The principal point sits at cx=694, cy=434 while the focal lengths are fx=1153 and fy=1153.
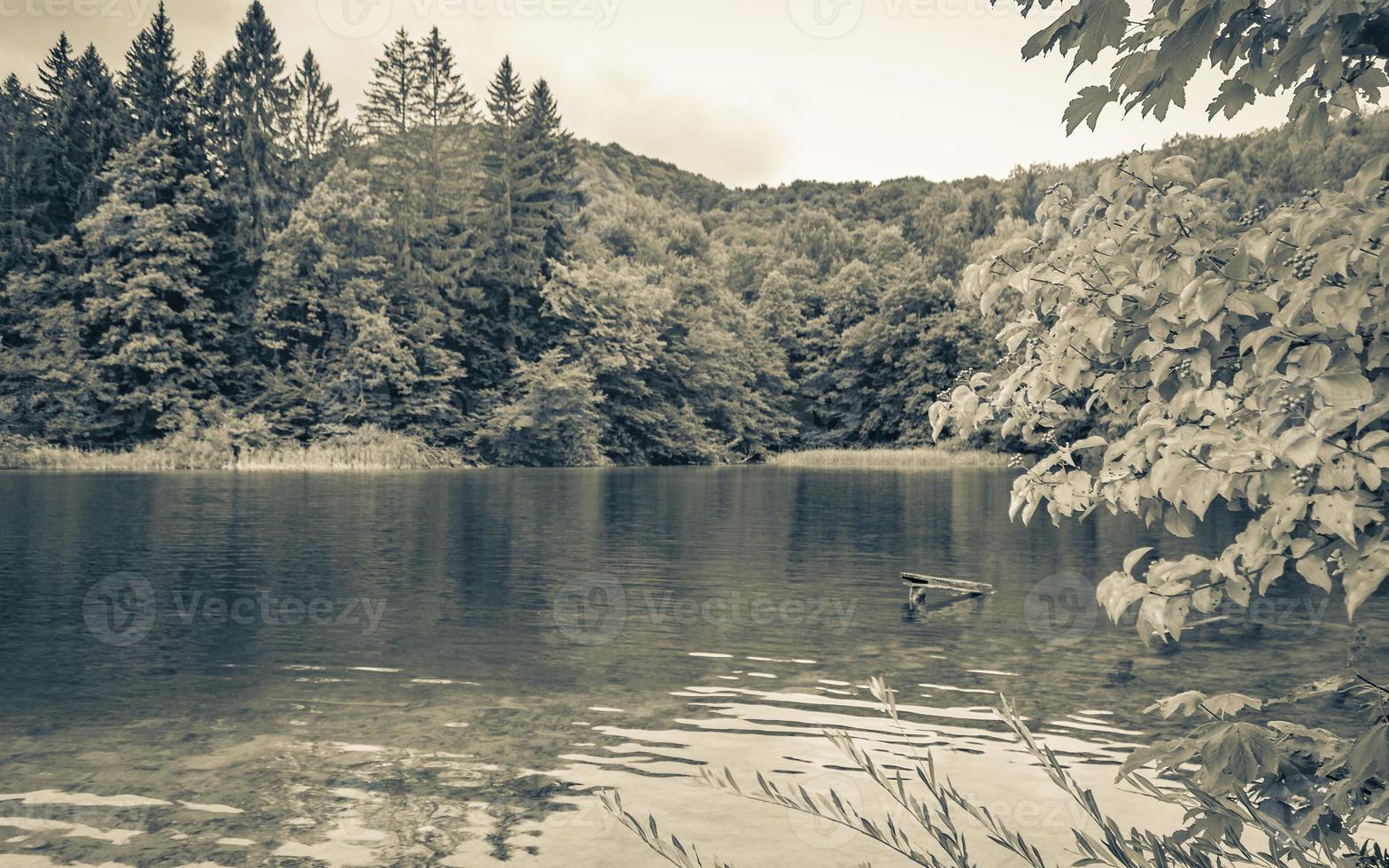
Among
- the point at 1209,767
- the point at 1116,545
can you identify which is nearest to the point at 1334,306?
the point at 1209,767

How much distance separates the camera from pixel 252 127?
72438mm

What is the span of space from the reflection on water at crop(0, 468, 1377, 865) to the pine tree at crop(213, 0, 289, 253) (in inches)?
1938

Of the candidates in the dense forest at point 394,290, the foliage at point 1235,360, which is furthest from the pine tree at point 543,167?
the foliage at point 1235,360

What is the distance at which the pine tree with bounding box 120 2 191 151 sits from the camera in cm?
6638

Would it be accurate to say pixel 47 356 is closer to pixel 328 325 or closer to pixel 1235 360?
pixel 328 325

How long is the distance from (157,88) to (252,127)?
668 cm

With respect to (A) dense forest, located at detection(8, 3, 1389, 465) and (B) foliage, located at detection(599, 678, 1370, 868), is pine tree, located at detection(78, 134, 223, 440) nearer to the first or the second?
(A) dense forest, located at detection(8, 3, 1389, 465)

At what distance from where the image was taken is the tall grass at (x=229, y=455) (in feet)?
187

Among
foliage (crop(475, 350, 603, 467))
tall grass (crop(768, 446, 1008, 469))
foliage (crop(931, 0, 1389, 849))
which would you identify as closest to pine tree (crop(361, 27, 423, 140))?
foliage (crop(475, 350, 603, 467))

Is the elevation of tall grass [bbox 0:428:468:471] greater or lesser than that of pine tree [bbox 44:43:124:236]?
lesser

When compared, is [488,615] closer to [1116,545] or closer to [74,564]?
[74,564]

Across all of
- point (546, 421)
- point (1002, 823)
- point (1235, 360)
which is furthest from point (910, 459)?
point (1002, 823)

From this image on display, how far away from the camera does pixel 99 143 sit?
68.1m

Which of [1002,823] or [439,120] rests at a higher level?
[439,120]
